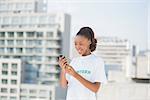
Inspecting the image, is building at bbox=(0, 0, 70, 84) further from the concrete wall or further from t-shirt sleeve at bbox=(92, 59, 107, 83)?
t-shirt sleeve at bbox=(92, 59, 107, 83)

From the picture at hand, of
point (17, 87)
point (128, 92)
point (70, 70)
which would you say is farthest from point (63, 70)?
point (17, 87)

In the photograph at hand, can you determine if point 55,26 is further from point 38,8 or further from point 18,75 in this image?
point 18,75

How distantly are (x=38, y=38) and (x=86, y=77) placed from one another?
14.7 metres

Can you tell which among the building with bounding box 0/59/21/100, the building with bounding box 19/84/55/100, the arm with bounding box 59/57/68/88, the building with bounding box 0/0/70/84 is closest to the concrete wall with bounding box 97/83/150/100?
the arm with bounding box 59/57/68/88

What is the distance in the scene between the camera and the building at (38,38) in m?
14.9

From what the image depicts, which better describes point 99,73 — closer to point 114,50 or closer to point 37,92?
point 37,92

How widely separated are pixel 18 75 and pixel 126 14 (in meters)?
11.3

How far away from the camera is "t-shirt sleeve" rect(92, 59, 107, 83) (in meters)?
0.64

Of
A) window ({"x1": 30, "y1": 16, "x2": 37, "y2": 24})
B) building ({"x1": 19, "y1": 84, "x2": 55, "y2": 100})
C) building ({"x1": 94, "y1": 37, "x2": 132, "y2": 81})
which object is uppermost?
window ({"x1": 30, "y1": 16, "x2": 37, "y2": 24})

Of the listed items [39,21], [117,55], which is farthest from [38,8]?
[117,55]

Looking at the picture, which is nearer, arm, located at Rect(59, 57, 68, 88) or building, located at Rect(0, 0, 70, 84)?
arm, located at Rect(59, 57, 68, 88)

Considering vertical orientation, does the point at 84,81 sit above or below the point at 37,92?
above

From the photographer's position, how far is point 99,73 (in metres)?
0.64

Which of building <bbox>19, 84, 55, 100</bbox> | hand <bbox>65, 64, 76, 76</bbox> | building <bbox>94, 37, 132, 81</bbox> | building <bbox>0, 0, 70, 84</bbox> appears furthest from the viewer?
building <bbox>94, 37, 132, 81</bbox>
